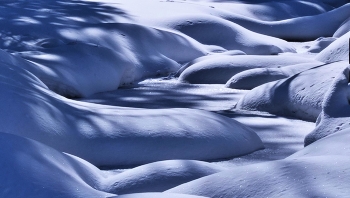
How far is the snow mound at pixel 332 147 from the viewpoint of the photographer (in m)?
2.44

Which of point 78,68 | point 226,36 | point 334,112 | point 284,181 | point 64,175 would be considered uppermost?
point 284,181

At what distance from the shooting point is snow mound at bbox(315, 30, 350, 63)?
18.3 ft

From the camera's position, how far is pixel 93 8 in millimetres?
8016

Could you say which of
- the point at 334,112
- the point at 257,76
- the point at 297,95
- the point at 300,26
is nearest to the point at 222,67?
the point at 257,76

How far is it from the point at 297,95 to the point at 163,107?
88 cm

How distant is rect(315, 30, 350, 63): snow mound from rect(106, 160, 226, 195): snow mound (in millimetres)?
3326

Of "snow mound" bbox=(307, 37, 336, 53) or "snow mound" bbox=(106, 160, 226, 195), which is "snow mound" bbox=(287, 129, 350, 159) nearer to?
"snow mound" bbox=(106, 160, 226, 195)

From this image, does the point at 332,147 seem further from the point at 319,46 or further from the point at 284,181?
the point at 319,46

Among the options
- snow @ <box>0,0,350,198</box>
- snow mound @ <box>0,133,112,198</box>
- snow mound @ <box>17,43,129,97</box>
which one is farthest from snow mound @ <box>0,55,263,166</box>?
snow mound @ <box>17,43,129,97</box>

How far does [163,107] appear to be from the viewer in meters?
4.45

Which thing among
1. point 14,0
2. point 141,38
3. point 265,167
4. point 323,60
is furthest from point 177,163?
point 14,0

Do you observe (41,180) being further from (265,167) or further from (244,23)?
(244,23)

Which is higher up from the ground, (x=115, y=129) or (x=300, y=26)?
(x=115, y=129)

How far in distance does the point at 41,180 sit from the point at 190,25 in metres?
5.58
